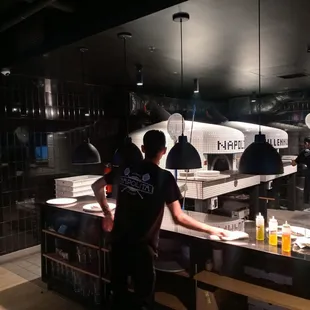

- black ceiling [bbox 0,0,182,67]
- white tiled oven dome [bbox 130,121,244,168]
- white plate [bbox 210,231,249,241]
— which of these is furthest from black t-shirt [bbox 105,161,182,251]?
white tiled oven dome [bbox 130,121,244,168]

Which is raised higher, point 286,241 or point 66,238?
point 286,241

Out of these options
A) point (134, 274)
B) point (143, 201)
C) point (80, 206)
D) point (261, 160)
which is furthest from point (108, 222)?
point (261, 160)

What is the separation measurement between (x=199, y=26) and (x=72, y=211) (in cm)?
213

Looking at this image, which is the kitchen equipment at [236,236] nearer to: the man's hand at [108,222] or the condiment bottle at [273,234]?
the condiment bottle at [273,234]

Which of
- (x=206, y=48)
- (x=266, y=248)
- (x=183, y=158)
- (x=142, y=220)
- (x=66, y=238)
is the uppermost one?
(x=206, y=48)

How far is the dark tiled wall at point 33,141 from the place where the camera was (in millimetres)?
4575

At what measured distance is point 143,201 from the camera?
221 centimetres

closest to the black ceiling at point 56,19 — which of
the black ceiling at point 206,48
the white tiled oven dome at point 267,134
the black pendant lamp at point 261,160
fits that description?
the black ceiling at point 206,48

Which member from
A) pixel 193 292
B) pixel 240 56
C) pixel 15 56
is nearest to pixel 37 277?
pixel 193 292

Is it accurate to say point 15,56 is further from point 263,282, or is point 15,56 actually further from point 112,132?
point 263,282

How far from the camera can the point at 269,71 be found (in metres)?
4.69

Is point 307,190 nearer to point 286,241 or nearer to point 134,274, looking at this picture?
point 286,241

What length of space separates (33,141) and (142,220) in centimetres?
320

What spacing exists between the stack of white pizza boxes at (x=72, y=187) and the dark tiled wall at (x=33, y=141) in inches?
7.5
